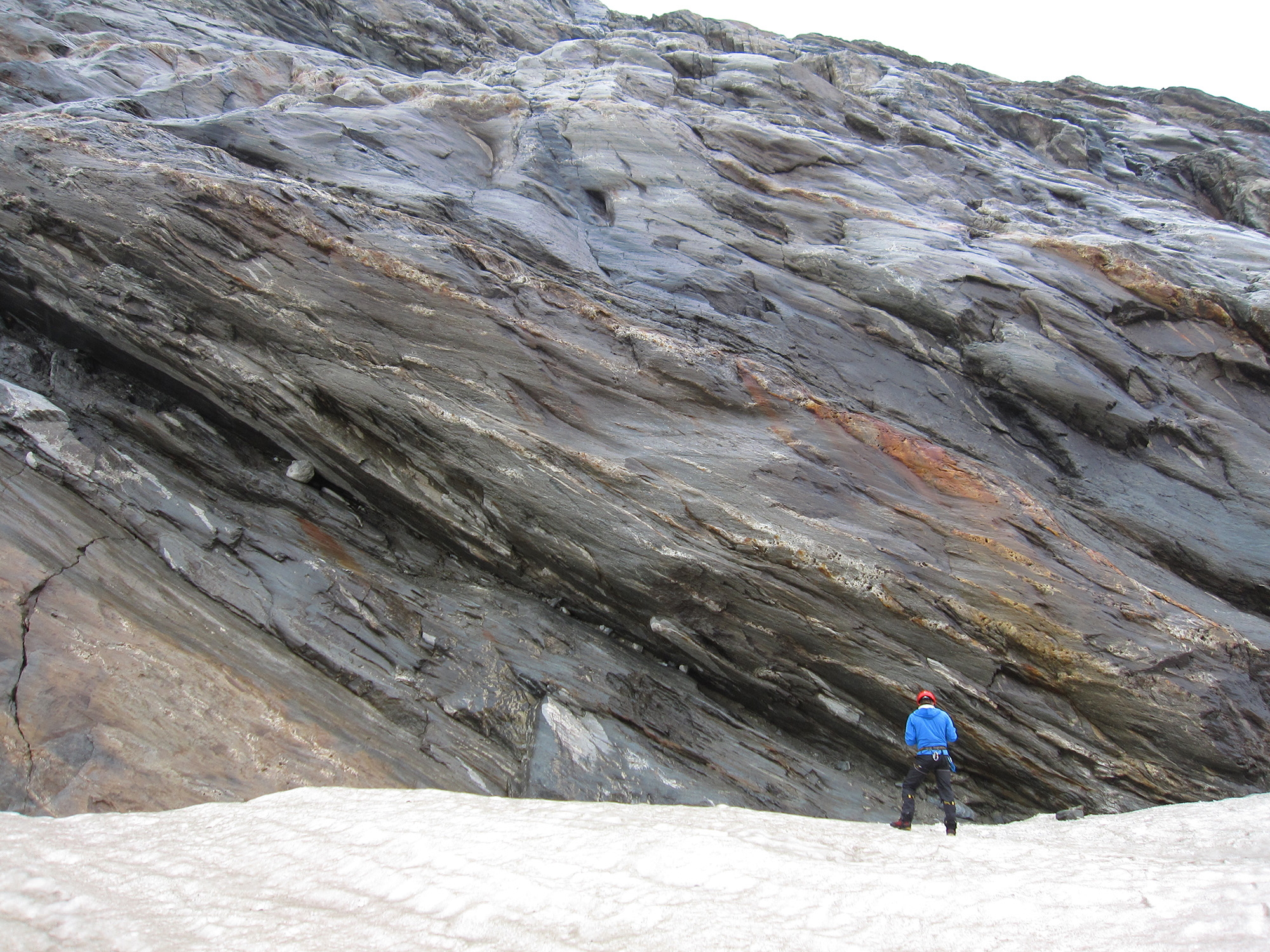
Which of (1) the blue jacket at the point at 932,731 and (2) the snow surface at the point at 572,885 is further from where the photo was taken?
(1) the blue jacket at the point at 932,731

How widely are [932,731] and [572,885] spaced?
18.2 ft

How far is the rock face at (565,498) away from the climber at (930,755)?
95 centimetres

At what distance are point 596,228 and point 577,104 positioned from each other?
8.48m

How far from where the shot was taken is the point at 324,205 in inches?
471

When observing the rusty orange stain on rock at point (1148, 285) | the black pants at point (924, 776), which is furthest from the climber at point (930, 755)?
the rusty orange stain on rock at point (1148, 285)

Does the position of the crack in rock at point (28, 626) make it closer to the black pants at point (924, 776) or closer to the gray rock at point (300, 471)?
the gray rock at point (300, 471)

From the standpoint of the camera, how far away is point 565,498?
415 inches

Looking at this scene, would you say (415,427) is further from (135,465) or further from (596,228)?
(596,228)

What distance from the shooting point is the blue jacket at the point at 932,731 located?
347 inches

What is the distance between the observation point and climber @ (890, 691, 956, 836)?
877cm

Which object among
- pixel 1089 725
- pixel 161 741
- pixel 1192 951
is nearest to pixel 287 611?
pixel 161 741

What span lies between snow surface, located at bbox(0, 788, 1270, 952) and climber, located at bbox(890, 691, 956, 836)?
845mm

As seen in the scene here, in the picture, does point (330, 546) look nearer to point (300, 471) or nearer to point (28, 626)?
point (300, 471)

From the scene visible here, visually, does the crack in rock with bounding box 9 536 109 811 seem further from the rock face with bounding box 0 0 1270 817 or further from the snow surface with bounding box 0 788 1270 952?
the snow surface with bounding box 0 788 1270 952
